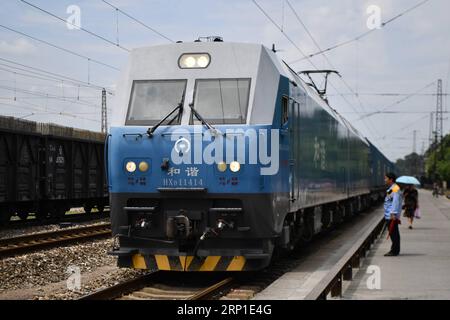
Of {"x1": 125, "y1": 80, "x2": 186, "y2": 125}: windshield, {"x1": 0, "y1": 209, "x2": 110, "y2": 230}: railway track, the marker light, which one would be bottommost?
{"x1": 0, "y1": 209, "x2": 110, "y2": 230}: railway track

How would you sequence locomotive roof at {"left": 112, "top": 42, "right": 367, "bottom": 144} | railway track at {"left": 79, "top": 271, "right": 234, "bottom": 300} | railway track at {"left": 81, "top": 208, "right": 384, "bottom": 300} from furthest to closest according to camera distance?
locomotive roof at {"left": 112, "top": 42, "right": 367, "bottom": 144} < railway track at {"left": 79, "top": 271, "right": 234, "bottom": 300} < railway track at {"left": 81, "top": 208, "right": 384, "bottom": 300}

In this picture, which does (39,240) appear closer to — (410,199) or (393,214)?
(393,214)

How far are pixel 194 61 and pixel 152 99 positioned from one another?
84cm

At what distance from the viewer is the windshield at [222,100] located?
10023 millimetres

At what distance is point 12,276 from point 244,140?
4293 mm

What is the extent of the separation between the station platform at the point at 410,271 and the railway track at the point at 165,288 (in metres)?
1.72

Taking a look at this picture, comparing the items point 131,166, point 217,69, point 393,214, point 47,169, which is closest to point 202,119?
point 217,69

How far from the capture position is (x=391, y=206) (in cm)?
1405

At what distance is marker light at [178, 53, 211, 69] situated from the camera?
10.5 m

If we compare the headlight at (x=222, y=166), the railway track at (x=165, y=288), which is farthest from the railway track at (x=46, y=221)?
the headlight at (x=222, y=166)

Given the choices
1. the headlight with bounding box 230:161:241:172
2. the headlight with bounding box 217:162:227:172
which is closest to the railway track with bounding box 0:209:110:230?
the headlight with bounding box 217:162:227:172

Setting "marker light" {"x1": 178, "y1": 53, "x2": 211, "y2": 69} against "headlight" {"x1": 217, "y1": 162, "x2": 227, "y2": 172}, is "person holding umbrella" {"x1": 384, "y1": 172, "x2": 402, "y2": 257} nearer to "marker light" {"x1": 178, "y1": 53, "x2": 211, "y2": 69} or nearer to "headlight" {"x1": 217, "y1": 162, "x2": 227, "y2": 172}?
"headlight" {"x1": 217, "y1": 162, "x2": 227, "y2": 172}

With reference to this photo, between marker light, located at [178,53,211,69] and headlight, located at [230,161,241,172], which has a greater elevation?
marker light, located at [178,53,211,69]

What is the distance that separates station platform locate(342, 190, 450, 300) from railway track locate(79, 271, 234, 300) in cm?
172
